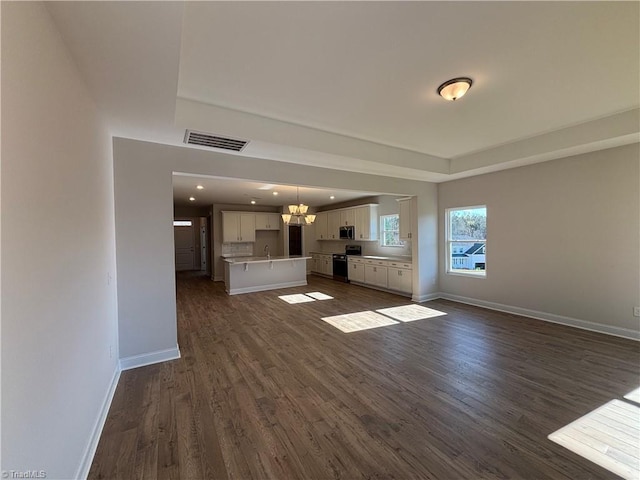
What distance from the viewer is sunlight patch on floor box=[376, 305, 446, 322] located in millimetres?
4809

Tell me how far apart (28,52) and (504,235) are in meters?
6.08

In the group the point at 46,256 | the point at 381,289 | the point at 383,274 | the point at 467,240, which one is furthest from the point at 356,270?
the point at 46,256


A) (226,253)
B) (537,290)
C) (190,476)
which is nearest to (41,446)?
(190,476)

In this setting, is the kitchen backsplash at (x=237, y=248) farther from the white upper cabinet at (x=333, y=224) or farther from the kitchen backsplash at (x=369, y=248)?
the white upper cabinet at (x=333, y=224)

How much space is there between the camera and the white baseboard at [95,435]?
5.39 feet

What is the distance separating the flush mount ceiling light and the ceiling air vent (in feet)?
7.04

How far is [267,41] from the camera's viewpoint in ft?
6.31

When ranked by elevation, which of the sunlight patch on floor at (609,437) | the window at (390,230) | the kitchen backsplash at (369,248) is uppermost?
the window at (390,230)

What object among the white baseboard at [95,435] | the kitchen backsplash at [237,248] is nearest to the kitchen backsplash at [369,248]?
the kitchen backsplash at [237,248]

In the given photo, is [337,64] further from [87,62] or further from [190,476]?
[190,476]

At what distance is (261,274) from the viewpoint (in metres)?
7.48

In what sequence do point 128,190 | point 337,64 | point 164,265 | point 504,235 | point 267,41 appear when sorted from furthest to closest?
point 504,235 < point 164,265 < point 128,190 < point 337,64 < point 267,41

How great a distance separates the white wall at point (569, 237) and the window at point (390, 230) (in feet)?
8.01

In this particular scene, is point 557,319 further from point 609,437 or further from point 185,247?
point 185,247
